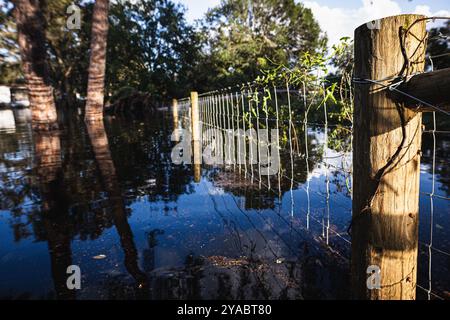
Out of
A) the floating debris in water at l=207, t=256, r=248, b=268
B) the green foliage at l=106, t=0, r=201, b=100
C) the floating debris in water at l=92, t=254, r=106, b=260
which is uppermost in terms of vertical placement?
the green foliage at l=106, t=0, r=201, b=100

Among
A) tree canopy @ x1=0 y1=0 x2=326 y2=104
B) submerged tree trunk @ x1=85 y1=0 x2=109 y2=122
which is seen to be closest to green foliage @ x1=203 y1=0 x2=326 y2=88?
tree canopy @ x1=0 y1=0 x2=326 y2=104

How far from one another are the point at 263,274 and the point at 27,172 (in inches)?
208

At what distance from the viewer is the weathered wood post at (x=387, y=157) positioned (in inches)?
56.6

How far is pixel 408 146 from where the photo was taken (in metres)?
1.49

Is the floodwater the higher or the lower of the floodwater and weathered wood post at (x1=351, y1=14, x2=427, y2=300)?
the lower

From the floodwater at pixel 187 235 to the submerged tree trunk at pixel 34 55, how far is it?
7.81 metres

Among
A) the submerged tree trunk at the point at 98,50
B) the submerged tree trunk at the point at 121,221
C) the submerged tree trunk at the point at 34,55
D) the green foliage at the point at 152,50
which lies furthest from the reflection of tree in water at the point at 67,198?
the green foliage at the point at 152,50

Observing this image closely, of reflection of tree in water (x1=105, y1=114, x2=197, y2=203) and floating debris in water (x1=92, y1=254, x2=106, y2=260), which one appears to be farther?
reflection of tree in water (x1=105, y1=114, x2=197, y2=203)

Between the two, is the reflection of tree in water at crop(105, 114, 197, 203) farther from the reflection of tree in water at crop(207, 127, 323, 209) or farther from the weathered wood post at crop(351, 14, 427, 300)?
the weathered wood post at crop(351, 14, 427, 300)

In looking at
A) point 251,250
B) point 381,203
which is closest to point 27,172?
point 251,250

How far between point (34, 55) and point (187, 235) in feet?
38.3

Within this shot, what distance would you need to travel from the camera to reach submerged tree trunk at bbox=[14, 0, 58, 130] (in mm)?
10633

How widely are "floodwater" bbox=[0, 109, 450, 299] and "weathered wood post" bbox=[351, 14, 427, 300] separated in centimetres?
49

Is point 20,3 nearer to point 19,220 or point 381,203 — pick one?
point 19,220
